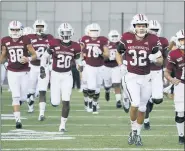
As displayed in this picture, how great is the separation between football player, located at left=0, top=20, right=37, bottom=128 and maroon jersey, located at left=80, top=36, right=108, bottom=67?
2827mm

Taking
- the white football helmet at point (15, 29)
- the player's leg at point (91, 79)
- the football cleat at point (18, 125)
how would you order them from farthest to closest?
the player's leg at point (91, 79) < the white football helmet at point (15, 29) < the football cleat at point (18, 125)

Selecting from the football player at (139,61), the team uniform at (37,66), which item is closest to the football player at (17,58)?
the team uniform at (37,66)

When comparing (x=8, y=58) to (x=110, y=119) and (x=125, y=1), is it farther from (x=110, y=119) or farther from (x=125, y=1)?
(x=125, y=1)

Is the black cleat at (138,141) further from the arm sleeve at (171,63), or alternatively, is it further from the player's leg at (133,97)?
the arm sleeve at (171,63)

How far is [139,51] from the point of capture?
32.6ft

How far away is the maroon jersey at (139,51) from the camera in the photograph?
32.7 feet

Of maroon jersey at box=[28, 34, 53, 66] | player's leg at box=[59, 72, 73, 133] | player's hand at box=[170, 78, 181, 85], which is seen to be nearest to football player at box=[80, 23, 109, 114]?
maroon jersey at box=[28, 34, 53, 66]

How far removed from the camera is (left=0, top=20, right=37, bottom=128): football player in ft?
39.3

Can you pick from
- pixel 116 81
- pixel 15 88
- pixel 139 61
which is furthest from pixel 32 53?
pixel 116 81

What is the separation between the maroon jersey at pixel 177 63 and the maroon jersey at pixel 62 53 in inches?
96.8

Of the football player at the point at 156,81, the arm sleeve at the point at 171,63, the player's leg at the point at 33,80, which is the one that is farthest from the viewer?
the player's leg at the point at 33,80

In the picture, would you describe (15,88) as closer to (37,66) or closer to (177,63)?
(37,66)

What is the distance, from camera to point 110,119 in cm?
1329

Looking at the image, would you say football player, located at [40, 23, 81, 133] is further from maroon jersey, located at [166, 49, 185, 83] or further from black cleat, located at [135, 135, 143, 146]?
maroon jersey, located at [166, 49, 185, 83]
